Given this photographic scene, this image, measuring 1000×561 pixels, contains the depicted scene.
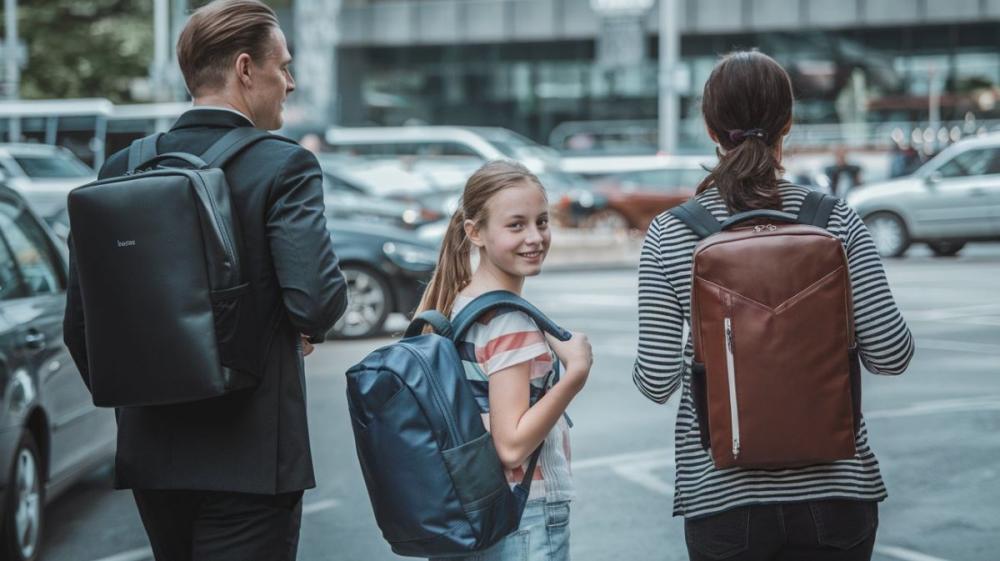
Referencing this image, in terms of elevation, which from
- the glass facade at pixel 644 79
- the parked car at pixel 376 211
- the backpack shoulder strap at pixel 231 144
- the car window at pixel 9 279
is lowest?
the parked car at pixel 376 211

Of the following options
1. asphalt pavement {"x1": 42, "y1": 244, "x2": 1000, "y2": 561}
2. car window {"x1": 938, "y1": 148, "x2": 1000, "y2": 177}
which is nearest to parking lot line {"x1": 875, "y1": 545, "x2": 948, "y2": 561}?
asphalt pavement {"x1": 42, "y1": 244, "x2": 1000, "y2": 561}

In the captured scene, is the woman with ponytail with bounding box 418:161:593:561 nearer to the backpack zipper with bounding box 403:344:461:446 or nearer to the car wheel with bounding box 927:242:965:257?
the backpack zipper with bounding box 403:344:461:446

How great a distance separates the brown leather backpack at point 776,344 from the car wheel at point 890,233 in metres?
19.7

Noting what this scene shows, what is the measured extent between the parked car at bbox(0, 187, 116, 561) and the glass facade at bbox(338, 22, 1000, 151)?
34615mm

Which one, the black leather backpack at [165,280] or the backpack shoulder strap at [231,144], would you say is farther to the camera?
the backpack shoulder strap at [231,144]

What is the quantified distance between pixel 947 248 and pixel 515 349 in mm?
20683

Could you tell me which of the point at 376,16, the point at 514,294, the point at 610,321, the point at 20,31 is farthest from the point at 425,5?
the point at 514,294

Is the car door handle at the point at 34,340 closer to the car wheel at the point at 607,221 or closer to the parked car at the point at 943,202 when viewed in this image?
the parked car at the point at 943,202

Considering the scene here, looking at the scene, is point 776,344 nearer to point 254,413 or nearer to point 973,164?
point 254,413

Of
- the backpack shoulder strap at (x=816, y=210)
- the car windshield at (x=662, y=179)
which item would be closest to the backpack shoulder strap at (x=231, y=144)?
the backpack shoulder strap at (x=816, y=210)

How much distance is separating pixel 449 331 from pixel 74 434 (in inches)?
151

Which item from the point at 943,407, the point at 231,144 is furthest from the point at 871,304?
the point at 943,407

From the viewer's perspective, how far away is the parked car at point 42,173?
979 inches

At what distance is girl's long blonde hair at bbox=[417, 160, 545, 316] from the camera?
2928mm
